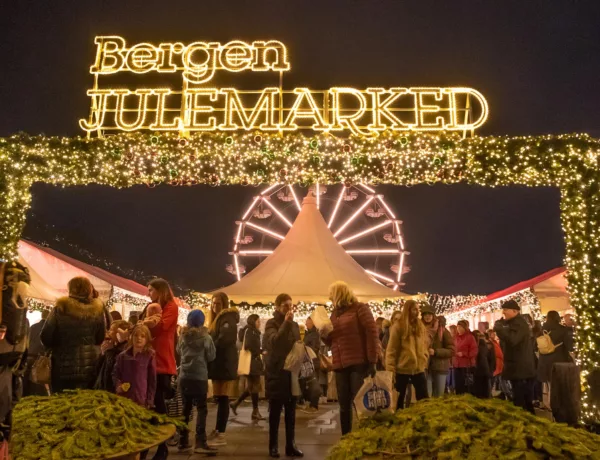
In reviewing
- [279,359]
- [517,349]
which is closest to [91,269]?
[279,359]

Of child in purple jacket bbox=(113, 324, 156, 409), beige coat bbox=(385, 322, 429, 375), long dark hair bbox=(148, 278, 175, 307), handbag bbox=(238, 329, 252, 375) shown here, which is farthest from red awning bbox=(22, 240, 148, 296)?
beige coat bbox=(385, 322, 429, 375)

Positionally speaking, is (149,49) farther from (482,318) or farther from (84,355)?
(482,318)

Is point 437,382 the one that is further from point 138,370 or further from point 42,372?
point 42,372

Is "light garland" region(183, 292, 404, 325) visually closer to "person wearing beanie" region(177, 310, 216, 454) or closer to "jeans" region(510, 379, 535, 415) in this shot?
"jeans" region(510, 379, 535, 415)

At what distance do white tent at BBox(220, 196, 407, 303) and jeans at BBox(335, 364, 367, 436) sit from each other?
28.6 ft

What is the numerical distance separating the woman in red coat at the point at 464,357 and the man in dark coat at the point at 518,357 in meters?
2.61

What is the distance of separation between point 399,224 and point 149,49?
14.2m

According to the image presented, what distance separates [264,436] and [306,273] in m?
8.34

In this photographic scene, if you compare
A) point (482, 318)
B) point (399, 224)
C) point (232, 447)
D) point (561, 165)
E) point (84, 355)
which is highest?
point (399, 224)

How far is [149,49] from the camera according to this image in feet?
38.9

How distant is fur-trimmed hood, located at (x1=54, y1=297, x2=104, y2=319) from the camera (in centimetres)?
545

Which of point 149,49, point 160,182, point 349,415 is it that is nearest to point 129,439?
point 349,415

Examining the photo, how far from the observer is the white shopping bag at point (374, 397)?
5.01 metres

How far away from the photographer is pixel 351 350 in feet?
20.7
